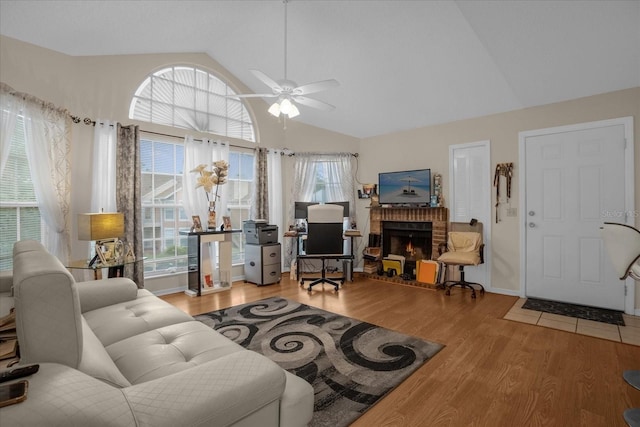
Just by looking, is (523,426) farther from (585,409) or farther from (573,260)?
(573,260)

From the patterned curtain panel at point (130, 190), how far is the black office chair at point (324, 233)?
224 cm

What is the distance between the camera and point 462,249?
180 inches

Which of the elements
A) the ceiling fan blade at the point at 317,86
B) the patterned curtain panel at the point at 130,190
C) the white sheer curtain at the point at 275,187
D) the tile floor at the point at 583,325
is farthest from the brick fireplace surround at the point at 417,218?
the patterned curtain panel at the point at 130,190

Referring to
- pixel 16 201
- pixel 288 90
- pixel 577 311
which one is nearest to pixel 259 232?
pixel 288 90

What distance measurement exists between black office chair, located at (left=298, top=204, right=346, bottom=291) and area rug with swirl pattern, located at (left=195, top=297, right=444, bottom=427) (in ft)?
3.35

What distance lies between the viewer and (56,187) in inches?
132

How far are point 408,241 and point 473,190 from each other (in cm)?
137

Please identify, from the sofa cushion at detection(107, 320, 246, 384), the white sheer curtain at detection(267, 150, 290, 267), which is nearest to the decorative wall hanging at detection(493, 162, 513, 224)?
the white sheer curtain at detection(267, 150, 290, 267)

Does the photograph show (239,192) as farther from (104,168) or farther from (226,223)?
(104,168)

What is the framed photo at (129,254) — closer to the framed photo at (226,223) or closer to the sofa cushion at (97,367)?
the framed photo at (226,223)

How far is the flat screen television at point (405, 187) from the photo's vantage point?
5055mm

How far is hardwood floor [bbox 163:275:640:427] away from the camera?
183 cm

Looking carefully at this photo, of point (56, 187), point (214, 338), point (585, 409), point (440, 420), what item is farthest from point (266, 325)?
point (56, 187)

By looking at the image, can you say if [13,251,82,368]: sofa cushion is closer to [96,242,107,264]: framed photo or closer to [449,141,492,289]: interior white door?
[96,242,107,264]: framed photo
